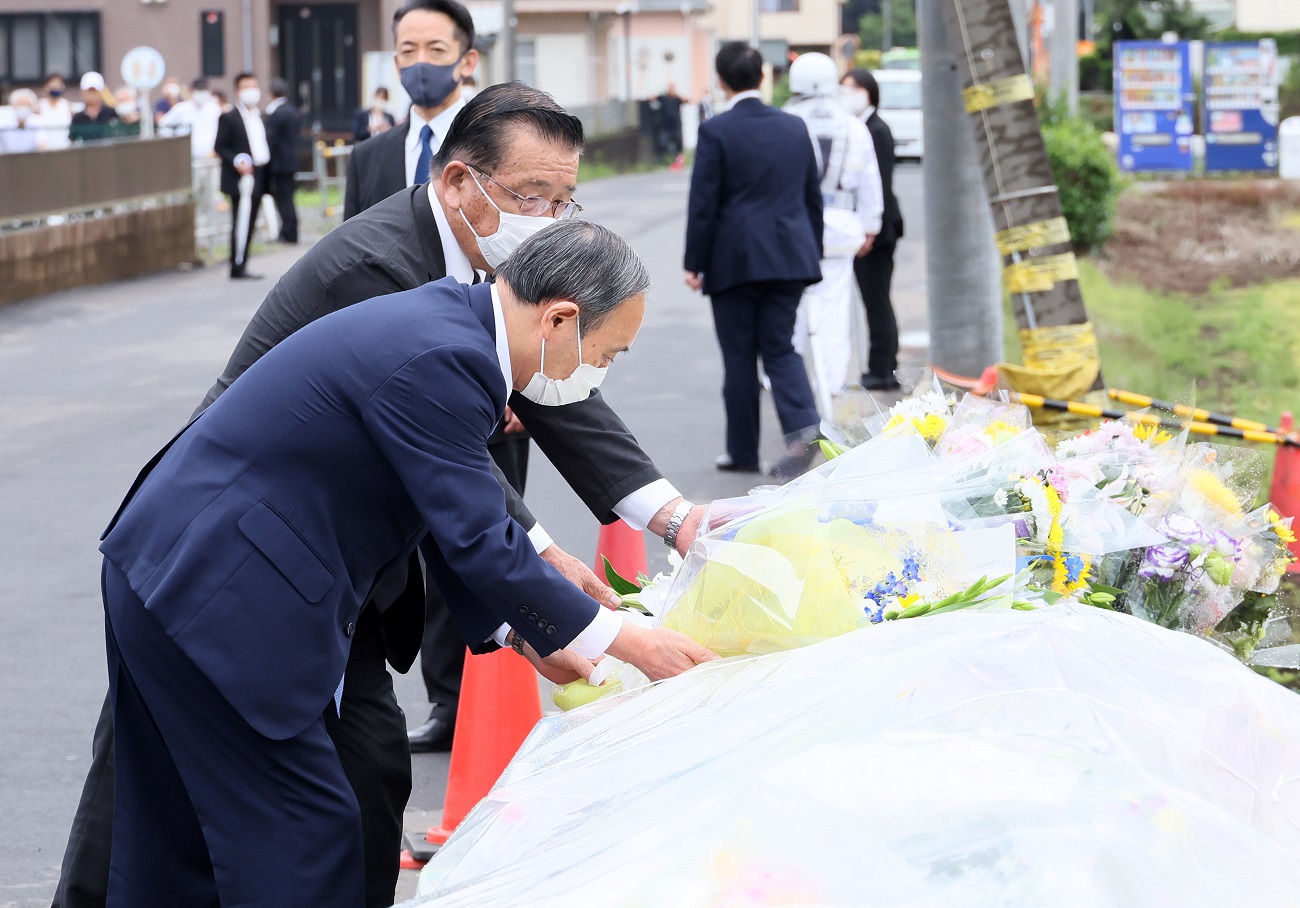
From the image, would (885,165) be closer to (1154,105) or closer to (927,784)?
(927,784)

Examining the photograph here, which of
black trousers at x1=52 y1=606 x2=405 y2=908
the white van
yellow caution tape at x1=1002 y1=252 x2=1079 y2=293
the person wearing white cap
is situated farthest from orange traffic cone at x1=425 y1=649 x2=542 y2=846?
the white van

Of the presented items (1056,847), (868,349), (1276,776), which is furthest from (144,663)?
(868,349)

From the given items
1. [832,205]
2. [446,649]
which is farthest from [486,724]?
[832,205]

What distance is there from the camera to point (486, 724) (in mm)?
4227

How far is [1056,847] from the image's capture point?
2.08 metres

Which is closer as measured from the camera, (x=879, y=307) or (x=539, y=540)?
(x=539, y=540)

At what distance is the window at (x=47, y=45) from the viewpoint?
118ft

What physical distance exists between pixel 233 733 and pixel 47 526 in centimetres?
512

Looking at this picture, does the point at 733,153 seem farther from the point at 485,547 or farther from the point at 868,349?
the point at 485,547

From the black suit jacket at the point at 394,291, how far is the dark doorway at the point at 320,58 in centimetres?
3488

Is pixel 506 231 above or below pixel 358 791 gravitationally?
above

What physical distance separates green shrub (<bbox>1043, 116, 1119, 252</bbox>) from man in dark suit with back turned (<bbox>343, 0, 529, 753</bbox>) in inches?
436

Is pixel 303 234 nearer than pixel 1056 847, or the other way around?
pixel 1056 847

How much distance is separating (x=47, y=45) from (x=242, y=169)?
22.7m
